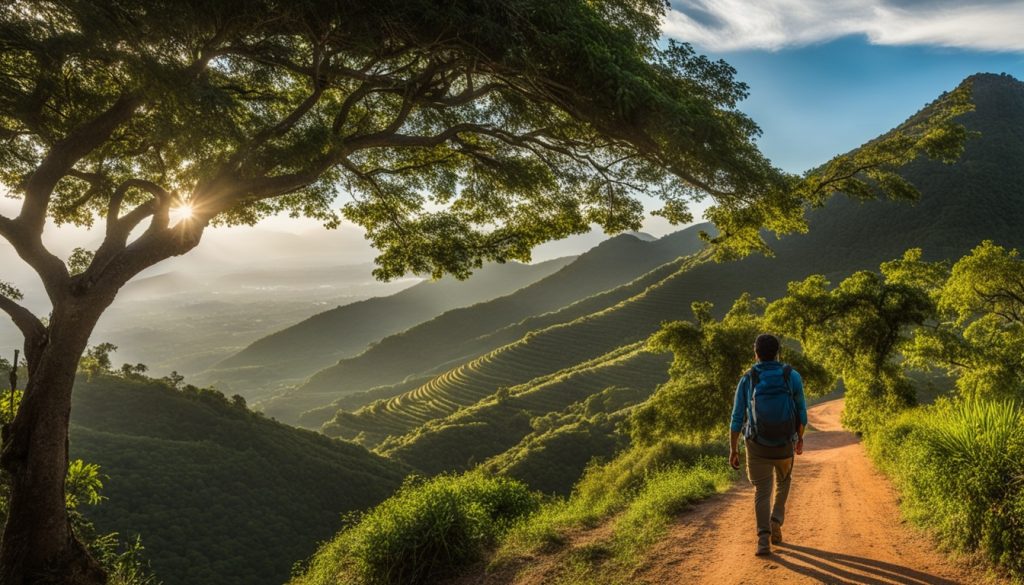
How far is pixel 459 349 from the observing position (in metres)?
151

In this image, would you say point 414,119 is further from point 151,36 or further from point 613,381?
point 613,381

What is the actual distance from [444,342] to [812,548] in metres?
157

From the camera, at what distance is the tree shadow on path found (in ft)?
13.0

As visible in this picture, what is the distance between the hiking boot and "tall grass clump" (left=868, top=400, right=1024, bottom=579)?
56.7 inches

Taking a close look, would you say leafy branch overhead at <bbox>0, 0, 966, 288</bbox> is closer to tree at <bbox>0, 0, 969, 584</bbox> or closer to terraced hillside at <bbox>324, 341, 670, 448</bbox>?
tree at <bbox>0, 0, 969, 584</bbox>

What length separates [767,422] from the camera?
448cm

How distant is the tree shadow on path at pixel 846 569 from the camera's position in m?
3.95

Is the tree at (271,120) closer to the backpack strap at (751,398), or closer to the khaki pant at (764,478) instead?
the backpack strap at (751,398)

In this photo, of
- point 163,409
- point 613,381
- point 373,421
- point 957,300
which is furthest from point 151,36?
point 373,421

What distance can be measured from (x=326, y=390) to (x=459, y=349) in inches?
1579

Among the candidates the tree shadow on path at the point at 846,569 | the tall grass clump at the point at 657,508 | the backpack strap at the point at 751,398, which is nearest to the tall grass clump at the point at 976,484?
the tree shadow on path at the point at 846,569

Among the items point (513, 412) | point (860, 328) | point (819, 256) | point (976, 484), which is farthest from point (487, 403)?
point (976, 484)

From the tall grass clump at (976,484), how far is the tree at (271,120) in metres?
2.99

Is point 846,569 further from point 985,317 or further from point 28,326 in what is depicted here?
point 985,317
